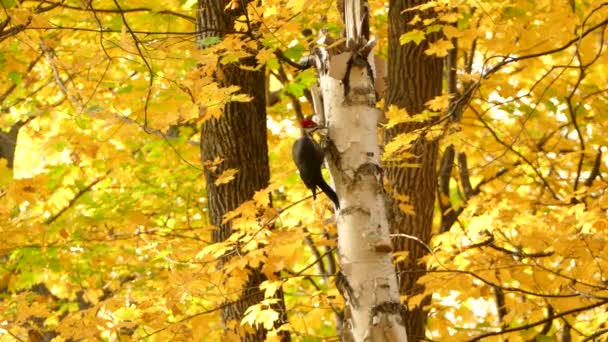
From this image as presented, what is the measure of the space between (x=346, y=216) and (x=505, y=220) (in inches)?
80.7

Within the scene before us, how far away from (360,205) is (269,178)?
Result: 241 cm

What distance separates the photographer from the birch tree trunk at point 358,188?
271 centimetres

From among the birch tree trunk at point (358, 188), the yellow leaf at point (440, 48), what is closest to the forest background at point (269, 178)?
the yellow leaf at point (440, 48)

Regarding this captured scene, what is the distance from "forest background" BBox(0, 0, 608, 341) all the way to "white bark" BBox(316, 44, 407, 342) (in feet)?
0.44

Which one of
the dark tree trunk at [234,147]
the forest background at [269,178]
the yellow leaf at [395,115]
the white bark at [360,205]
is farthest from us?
the dark tree trunk at [234,147]

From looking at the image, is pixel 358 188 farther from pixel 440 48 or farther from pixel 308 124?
pixel 440 48

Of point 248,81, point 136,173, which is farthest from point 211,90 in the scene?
point 136,173

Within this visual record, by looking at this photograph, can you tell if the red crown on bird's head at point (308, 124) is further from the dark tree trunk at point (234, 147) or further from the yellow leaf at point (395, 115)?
the dark tree trunk at point (234, 147)

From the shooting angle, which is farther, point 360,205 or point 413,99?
point 413,99

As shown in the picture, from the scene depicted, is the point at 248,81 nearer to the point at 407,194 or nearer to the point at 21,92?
the point at 407,194

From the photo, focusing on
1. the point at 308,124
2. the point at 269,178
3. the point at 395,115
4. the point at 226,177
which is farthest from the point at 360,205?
the point at 269,178

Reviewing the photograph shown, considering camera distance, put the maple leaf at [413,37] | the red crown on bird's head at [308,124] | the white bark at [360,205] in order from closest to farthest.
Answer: the white bark at [360,205] → the red crown on bird's head at [308,124] → the maple leaf at [413,37]

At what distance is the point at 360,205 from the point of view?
2777 millimetres

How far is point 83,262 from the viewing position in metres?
7.34
